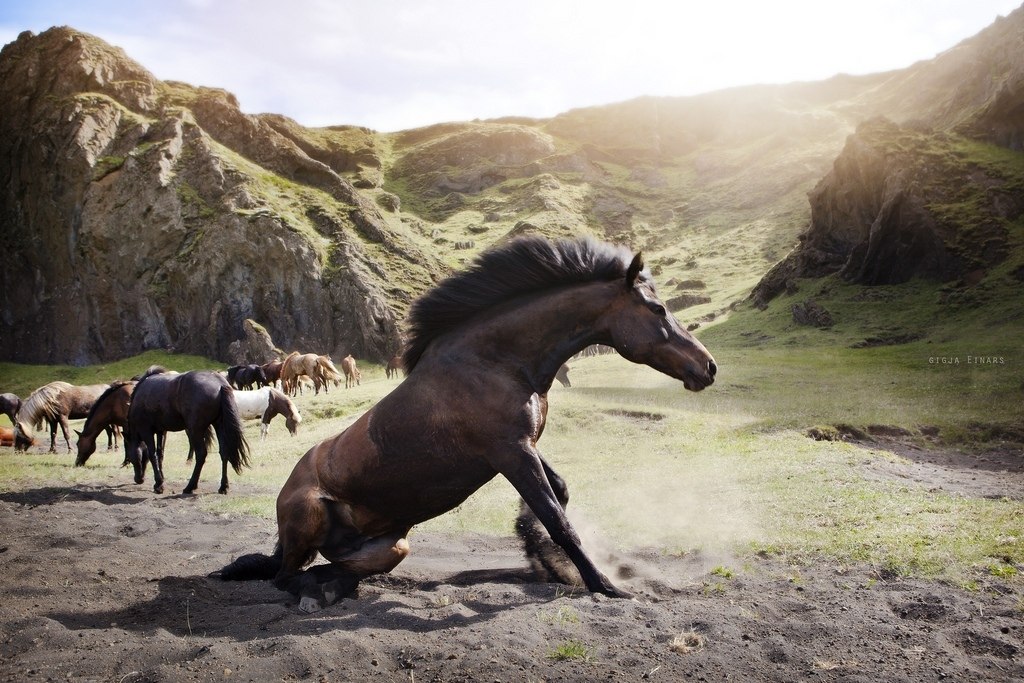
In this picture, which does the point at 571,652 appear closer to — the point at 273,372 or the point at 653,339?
the point at 653,339

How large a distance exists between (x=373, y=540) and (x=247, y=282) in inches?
2135

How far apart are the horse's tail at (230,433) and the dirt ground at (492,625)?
16.9 feet

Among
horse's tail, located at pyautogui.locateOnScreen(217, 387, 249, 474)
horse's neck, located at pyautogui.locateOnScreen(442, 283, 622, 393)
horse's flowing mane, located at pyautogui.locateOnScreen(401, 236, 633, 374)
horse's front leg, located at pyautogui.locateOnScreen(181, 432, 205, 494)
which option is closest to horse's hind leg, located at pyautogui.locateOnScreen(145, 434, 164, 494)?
horse's front leg, located at pyautogui.locateOnScreen(181, 432, 205, 494)

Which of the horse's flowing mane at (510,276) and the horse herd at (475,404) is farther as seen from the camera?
the horse's flowing mane at (510,276)

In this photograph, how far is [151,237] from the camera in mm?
56625

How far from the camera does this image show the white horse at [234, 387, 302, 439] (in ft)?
71.2

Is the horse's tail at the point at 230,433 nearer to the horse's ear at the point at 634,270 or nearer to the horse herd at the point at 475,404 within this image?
the horse herd at the point at 475,404

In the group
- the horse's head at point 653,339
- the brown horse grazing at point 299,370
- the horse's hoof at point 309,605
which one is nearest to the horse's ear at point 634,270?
the horse's head at point 653,339

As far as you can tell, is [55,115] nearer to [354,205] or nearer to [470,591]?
[354,205]

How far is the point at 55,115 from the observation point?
6041 cm

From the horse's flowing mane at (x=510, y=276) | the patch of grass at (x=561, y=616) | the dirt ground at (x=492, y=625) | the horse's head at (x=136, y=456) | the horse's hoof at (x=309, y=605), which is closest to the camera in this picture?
the dirt ground at (x=492, y=625)

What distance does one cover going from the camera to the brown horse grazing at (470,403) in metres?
5.28

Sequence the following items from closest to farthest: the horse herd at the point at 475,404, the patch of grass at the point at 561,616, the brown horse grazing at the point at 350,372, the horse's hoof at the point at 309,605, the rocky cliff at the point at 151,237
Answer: the patch of grass at the point at 561,616, the horse's hoof at the point at 309,605, the horse herd at the point at 475,404, the brown horse grazing at the point at 350,372, the rocky cliff at the point at 151,237

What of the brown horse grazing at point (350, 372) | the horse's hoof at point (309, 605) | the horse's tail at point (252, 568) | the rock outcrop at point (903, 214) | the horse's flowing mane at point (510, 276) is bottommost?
the brown horse grazing at point (350, 372)
